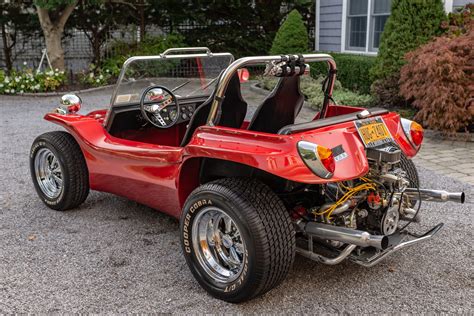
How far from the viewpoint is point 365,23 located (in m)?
11.5

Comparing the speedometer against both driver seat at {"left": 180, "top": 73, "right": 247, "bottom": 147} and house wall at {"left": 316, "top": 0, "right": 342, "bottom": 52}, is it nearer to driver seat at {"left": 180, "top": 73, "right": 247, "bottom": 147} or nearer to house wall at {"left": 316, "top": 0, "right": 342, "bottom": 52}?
driver seat at {"left": 180, "top": 73, "right": 247, "bottom": 147}

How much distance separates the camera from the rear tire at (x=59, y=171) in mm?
4297

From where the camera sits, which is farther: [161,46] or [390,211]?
[161,46]

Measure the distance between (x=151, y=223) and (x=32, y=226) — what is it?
948 millimetres

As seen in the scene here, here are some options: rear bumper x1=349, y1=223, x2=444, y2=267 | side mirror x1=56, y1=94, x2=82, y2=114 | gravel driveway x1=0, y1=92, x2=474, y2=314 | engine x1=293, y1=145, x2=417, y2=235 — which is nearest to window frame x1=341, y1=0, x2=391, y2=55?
gravel driveway x1=0, y1=92, x2=474, y2=314

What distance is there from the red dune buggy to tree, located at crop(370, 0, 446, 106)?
16.9 ft

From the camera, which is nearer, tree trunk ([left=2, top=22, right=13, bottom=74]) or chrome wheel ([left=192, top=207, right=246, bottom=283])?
chrome wheel ([left=192, top=207, right=246, bottom=283])

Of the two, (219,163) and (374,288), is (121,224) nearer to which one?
(219,163)

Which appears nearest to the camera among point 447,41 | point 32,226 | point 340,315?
point 340,315

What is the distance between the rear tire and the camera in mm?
4297

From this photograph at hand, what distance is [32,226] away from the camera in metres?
4.21

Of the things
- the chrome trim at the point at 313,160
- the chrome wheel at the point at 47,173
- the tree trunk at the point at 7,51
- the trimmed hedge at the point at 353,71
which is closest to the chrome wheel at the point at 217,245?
the chrome trim at the point at 313,160

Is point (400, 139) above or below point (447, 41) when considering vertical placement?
below

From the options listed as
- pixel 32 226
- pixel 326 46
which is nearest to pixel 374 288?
pixel 32 226
